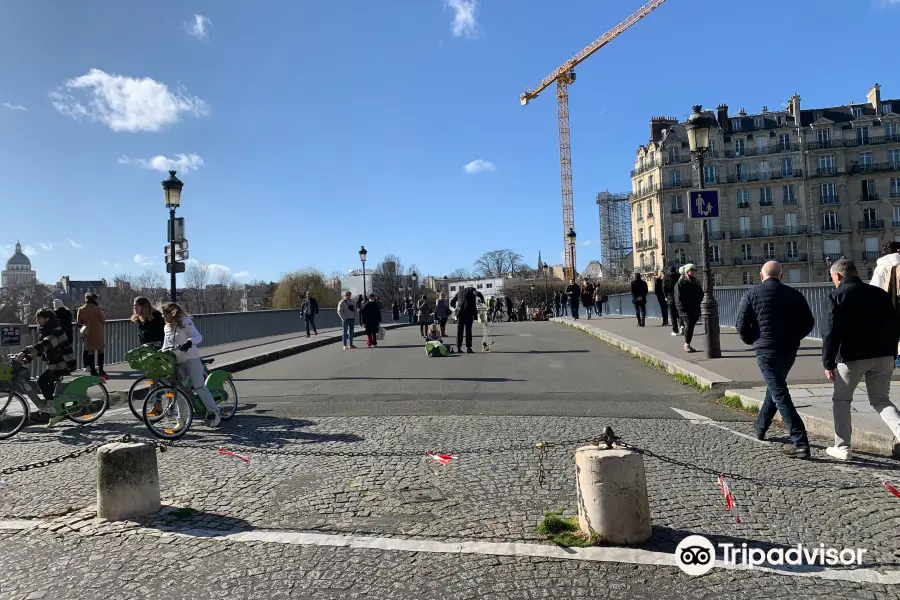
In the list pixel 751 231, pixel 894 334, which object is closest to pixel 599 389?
pixel 894 334

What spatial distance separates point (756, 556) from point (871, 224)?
80.9m

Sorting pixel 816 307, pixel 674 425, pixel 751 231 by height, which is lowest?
pixel 674 425

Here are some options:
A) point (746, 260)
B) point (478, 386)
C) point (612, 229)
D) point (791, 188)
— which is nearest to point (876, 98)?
point (791, 188)

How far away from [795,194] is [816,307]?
221ft

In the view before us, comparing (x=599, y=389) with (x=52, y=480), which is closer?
(x=52, y=480)

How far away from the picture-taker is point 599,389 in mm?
9844

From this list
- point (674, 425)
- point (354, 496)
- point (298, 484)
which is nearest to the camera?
point (354, 496)

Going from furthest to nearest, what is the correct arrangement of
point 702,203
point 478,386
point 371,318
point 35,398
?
1. point 371,318
2. point 702,203
3. point 478,386
4. point 35,398

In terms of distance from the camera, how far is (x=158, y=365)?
7379 millimetres

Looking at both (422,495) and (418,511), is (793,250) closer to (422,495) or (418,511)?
(422,495)

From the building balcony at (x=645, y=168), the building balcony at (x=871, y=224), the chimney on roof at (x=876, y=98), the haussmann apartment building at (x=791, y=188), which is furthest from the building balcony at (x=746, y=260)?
the chimney on roof at (x=876, y=98)

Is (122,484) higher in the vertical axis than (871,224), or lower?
lower

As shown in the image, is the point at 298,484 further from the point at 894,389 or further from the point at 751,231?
the point at 751,231

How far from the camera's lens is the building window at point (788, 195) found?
238 ft
